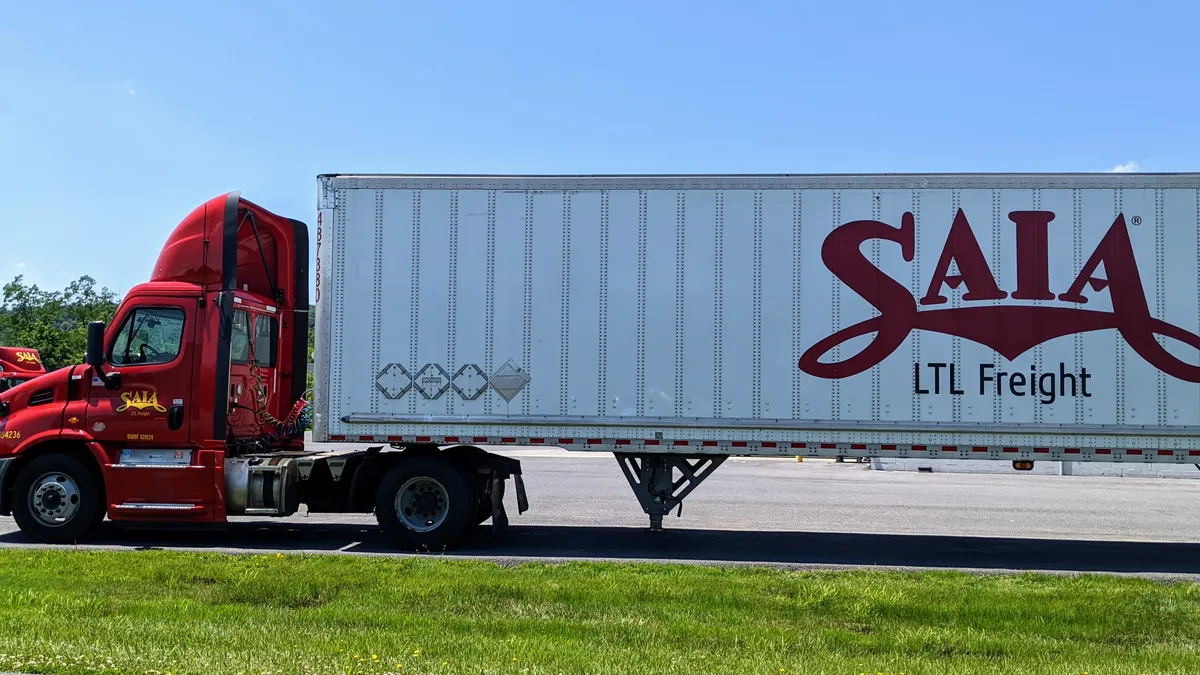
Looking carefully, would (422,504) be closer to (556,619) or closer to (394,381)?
(394,381)

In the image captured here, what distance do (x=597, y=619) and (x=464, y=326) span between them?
14.9 feet

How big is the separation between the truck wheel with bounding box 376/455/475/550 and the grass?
1.31 metres

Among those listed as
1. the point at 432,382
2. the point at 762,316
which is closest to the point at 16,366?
the point at 432,382

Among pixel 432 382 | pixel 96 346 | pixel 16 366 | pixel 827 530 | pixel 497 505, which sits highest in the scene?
pixel 96 346

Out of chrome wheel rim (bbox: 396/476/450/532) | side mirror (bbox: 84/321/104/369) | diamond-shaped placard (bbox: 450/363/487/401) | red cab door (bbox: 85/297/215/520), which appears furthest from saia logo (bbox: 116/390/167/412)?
diamond-shaped placard (bbox: 450/363/487/401)

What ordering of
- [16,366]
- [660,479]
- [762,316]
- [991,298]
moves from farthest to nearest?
[16,366], [660,479], [762,316], [991,298]

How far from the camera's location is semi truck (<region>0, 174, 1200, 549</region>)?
10.1 metres

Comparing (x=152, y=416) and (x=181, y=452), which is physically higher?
(x=152, y=416)

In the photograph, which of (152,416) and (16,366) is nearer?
(152,416)

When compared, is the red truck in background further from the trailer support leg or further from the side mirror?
the trailer support leg

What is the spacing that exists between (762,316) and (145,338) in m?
6.54

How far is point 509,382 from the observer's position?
1061 centimetres

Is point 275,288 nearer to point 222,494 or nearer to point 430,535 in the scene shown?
point 222,494

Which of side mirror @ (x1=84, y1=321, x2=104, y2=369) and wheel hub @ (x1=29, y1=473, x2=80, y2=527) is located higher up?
side mirror @ (x1=84, y1=321, x2=104, y2=369)
